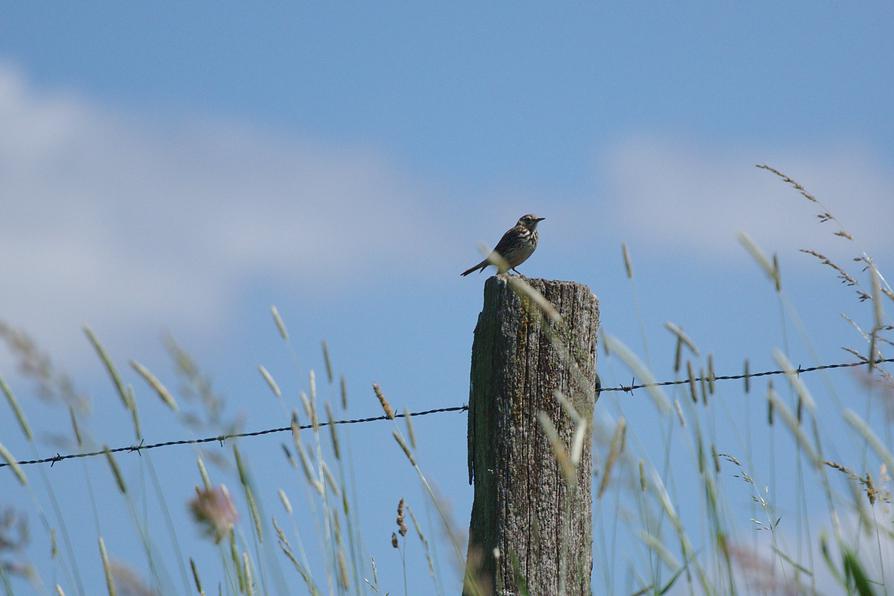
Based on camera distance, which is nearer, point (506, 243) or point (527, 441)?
point (527, 441)

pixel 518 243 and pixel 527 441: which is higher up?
pixel 518 243

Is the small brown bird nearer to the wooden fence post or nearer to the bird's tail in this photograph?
the bird's tail

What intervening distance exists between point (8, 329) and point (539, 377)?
5.53 feet

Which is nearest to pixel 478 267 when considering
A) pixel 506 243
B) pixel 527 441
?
pixel 506 243

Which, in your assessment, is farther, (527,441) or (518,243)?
(518,243)

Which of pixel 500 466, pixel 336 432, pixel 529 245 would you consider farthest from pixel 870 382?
pixel 529 245

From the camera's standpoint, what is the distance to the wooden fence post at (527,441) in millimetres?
3232

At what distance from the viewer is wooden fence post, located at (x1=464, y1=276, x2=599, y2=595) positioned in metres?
3.23

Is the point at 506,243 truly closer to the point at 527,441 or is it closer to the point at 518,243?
the point at 518,243

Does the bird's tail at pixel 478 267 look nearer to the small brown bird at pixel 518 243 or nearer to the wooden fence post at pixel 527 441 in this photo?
the small brown bird at pixel 518 243

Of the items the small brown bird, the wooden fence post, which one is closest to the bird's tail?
the small brown bird

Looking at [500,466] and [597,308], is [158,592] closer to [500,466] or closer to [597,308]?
[500,466]

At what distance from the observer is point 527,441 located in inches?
130

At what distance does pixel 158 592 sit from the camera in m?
2.62
